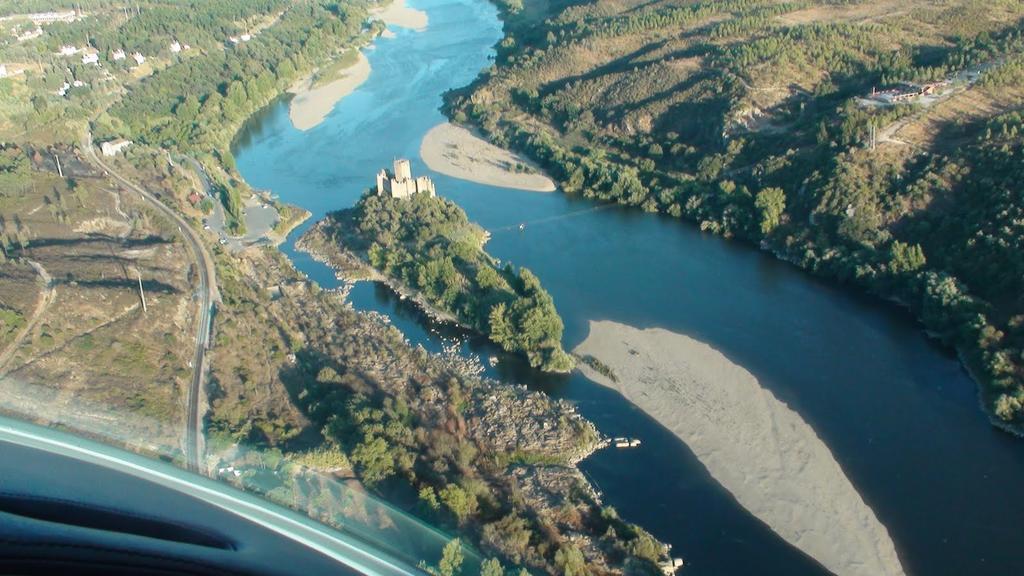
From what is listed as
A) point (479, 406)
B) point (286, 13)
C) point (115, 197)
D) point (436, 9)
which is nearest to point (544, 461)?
point (479, 406)

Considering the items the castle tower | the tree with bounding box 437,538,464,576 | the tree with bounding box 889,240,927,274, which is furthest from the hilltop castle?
the tree with bounding box 437,538,464,576

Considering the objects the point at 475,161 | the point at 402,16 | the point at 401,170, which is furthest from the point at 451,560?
the point at 402,16

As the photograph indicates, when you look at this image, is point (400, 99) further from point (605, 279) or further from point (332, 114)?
point (605, 279)

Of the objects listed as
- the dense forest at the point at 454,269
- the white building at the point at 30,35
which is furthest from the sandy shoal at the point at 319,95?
the white building at the point at 30,35

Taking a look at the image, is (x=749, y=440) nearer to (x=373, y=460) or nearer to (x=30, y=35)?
(x=373, y=460)

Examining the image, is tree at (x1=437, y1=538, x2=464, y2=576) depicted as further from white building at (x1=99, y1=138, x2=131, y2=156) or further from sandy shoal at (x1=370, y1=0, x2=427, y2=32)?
sandy shoal at (x1=370, y1=0, x2=427, y2=32)

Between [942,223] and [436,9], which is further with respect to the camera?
[436,9]
